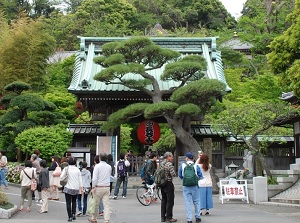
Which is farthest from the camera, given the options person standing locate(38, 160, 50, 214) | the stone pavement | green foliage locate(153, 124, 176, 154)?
green foliage locate(153, 124, 176, 154)

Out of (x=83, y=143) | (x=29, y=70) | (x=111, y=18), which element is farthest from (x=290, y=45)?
(x=111, y=18)

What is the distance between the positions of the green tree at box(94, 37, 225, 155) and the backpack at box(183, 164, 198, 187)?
7.81 m

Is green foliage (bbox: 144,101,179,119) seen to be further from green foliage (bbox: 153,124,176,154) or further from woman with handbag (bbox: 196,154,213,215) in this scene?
green foliage (bbox: 153,124,176,154)

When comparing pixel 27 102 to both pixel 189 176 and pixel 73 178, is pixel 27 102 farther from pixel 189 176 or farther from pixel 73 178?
pixel 189 176

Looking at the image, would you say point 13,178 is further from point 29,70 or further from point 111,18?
point 111,18

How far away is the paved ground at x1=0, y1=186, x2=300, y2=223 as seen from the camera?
10.7 m

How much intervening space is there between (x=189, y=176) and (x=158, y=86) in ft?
33.9

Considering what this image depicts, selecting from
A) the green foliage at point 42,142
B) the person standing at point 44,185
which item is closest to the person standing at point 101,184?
the person standing at point 44,185

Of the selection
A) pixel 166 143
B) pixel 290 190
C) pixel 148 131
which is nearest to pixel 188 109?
pixel 148 131

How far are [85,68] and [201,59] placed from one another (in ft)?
20.6

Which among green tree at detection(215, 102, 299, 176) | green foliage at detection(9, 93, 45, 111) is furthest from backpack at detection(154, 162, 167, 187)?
green foliage at detection(9, 93, 45, 111)

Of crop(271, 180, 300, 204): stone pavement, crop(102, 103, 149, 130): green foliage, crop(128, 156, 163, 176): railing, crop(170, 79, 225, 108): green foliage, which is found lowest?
crop(271, 180, 300, 204): stone pavement

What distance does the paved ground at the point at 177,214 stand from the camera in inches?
423

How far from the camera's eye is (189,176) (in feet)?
32.6
